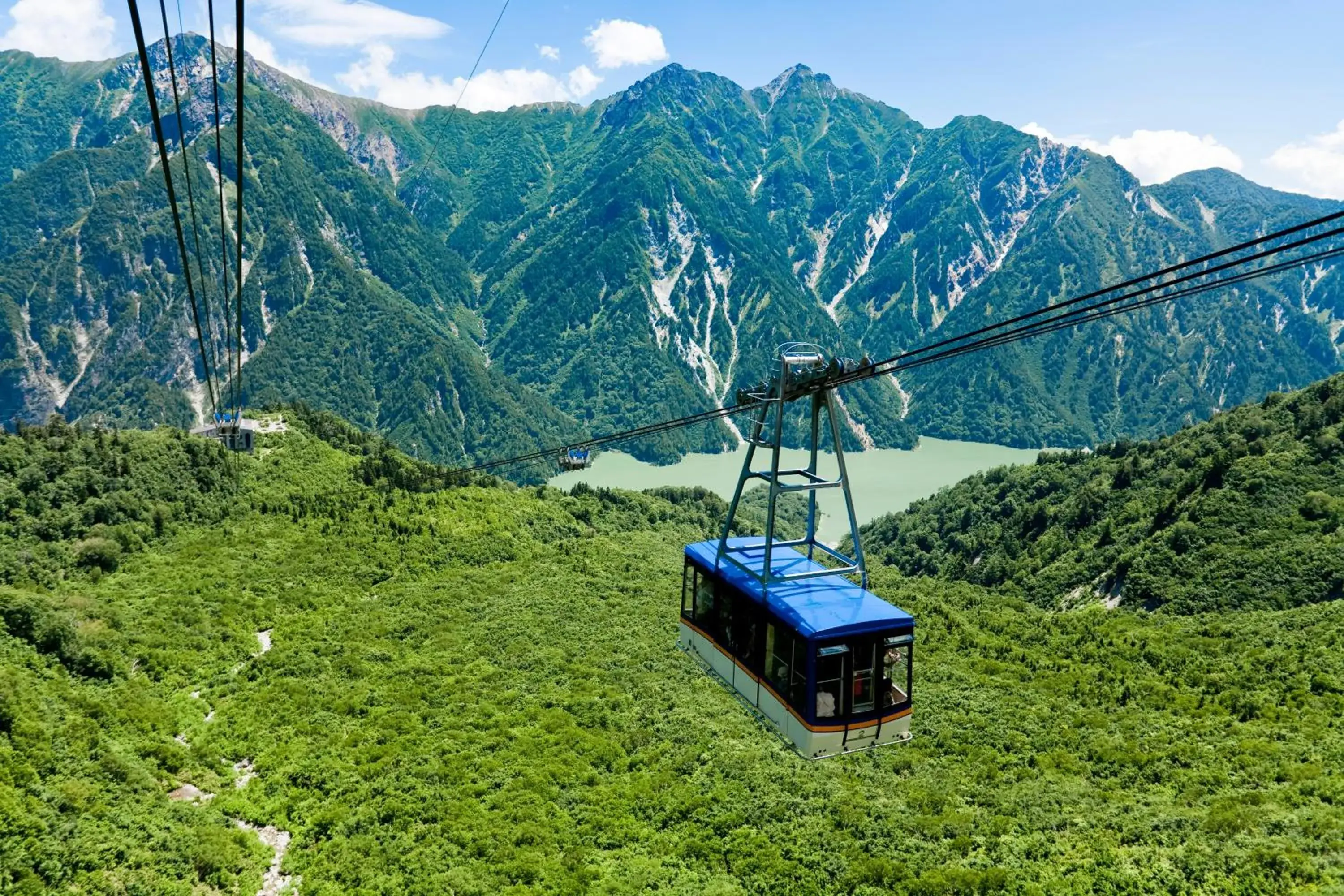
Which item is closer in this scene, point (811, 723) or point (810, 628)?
point (810, 628)

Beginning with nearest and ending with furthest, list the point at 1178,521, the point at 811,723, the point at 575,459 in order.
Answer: the point at 811,723
the point at 575,459
the point at 1178,521

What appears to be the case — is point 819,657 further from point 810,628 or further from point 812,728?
point 812,728

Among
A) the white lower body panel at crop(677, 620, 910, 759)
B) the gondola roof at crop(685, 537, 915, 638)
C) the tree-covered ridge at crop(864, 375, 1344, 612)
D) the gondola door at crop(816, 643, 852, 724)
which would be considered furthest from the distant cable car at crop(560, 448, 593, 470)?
the tree-covered ridge at crop(864, 375, 1344, 612)

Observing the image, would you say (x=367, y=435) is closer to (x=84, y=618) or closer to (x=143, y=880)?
(x=84, y=618)

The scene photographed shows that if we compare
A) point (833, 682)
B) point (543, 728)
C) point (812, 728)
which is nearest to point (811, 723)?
point (812, 728)

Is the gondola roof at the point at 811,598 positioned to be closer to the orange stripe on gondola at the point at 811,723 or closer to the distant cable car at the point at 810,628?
the distant cable car at the point at 810,628

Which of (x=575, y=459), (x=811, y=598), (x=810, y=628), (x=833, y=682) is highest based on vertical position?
(x=811, y=598)

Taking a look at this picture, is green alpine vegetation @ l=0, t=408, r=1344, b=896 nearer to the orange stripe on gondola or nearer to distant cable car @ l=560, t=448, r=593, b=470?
the orange stripe on gondola

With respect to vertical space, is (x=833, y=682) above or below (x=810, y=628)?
below
